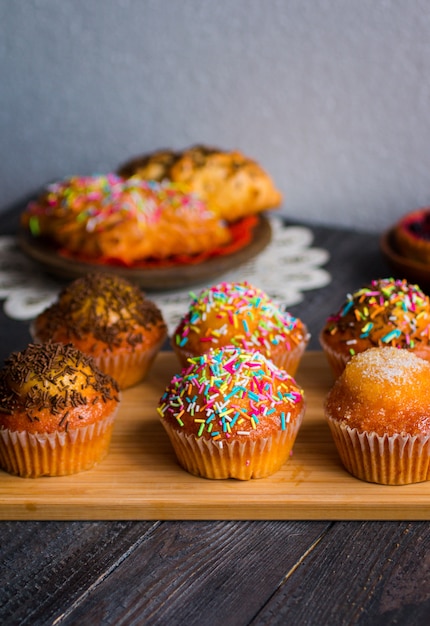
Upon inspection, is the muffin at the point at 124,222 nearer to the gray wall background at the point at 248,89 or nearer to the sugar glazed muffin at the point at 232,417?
the gray wall background at the point at 248,89

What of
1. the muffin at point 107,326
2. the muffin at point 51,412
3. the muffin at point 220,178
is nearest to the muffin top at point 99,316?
the muffin at point 107,326

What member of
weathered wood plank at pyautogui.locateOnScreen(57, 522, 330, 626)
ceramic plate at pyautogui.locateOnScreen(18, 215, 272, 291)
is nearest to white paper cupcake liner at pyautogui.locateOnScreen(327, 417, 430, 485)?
weathered wood plank at pyautogui.locateOnScreen(57, 522, 330, 626)

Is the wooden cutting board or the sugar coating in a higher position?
the sugar coating

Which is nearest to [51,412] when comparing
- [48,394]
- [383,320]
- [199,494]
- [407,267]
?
[48,394]

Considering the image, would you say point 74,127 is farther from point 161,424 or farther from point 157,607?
point 157,607

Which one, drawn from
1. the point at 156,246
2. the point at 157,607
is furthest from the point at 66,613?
the point at 156,246

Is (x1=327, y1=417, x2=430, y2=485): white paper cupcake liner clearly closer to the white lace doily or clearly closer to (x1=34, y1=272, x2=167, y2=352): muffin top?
(x1=34, y1=272, x2=167, y2=352): muffin top
